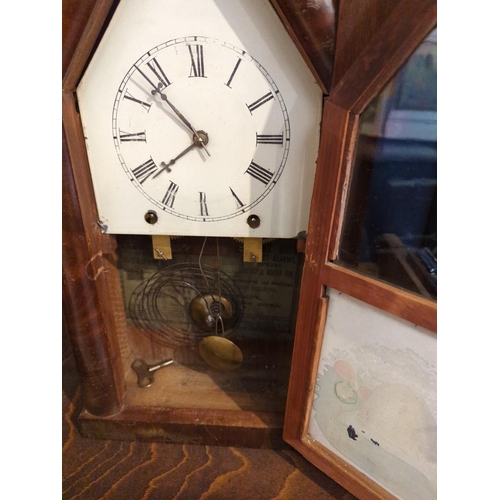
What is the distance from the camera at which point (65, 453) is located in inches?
40.8

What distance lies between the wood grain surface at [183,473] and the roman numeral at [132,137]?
2.63 feet

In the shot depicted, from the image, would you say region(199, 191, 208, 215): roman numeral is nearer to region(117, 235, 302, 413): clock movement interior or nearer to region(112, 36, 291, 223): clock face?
region(112, 36, 291, 223): clock face

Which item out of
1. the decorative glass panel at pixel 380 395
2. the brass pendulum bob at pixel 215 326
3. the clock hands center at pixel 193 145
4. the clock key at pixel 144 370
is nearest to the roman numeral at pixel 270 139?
the clock hands center at pixel 193 145

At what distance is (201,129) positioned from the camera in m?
0.82

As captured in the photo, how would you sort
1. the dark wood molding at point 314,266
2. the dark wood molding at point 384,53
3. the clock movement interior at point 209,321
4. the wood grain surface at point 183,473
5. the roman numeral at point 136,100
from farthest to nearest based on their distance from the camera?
the clock movement interior at point 209,321
the wood grain surface at point 183,473
the roman numeral at point 136,100
the dark wood molding at point 314,266
the dark wood molding at point 384,53

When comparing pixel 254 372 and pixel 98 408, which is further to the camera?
pixel 254 372

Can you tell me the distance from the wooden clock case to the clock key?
0.10 ft

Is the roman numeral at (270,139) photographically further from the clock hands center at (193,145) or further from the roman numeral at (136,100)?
the roman numeral at (136,100)

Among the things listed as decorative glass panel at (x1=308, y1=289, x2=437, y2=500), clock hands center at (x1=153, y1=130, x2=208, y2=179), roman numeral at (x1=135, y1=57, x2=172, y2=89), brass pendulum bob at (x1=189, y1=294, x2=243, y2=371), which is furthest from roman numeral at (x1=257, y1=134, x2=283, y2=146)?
brass pendulum bob at (x1=189, y1=294, x2=243, y2=371)

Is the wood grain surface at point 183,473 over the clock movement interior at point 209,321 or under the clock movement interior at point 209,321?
under

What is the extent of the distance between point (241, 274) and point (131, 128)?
483 millimetres

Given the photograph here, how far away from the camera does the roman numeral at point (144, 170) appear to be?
869 millimetres
